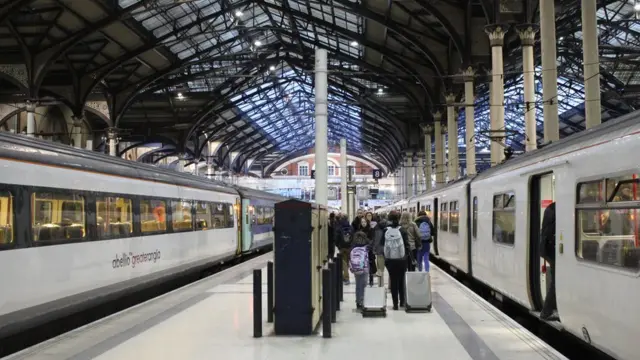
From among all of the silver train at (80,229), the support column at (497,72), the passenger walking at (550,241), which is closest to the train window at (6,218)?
the silver train at (80,229)

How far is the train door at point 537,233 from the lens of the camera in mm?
9188

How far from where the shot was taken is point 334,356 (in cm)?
723

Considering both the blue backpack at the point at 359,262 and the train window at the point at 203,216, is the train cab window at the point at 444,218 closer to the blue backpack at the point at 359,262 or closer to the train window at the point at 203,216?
the train window at the point at 203,216

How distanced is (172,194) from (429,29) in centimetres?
1883

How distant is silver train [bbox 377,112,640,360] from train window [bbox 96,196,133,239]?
691cm

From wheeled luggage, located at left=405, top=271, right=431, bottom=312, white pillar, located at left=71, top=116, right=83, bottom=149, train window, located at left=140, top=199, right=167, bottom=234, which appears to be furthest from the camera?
white pillar, located at left=71, top=116, right=83, bottom=149

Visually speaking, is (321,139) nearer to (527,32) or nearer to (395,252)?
(395,252)

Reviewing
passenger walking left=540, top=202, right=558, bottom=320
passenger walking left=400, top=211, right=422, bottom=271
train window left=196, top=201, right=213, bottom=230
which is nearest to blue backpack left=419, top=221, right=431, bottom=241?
passenger walking left=400, top=211, right=422, bottom=271

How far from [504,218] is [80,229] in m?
7.14

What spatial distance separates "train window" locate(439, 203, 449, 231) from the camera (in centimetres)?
1938

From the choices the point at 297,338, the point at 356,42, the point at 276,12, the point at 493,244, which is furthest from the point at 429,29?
the point at 297,338

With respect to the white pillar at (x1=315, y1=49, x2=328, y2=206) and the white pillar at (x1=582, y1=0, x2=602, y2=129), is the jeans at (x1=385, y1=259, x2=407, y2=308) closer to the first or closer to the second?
the white pillar at (x1=315, y1=49, x2=328, y2=206)

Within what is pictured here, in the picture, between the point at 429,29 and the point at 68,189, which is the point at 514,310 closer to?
the point at 68,189

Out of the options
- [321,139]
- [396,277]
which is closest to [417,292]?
[396,277]
